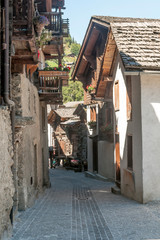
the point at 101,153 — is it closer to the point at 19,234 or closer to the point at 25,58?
the point at 25,58

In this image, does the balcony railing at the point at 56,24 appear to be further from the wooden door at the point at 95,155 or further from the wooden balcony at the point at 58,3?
the wooden door at the point at 95,155

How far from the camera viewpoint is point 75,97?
278 feet

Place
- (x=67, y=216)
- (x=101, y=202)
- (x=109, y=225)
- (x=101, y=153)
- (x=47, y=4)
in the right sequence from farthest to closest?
(x=101, y=153) < (x=47, y=4) < (x=101, y=202) < (x=67, y=216) < (x=109, y=225)

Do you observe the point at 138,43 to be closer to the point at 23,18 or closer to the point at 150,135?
the point at 150,135

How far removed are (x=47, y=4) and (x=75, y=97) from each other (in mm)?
69126

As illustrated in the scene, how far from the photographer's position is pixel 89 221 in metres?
9.32

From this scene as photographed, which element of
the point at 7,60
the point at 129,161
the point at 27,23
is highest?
the point at 27,23

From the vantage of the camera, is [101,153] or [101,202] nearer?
[101,202]

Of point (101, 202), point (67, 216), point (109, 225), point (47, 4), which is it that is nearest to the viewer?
point (109, 225)

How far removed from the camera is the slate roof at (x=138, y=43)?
11383mm

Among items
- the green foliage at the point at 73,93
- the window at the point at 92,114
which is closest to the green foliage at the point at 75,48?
the green foliage at the point at 73,93

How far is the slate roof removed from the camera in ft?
37.3

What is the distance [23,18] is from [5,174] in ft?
13.3

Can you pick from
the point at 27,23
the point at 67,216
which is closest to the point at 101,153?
the point at 67,216
